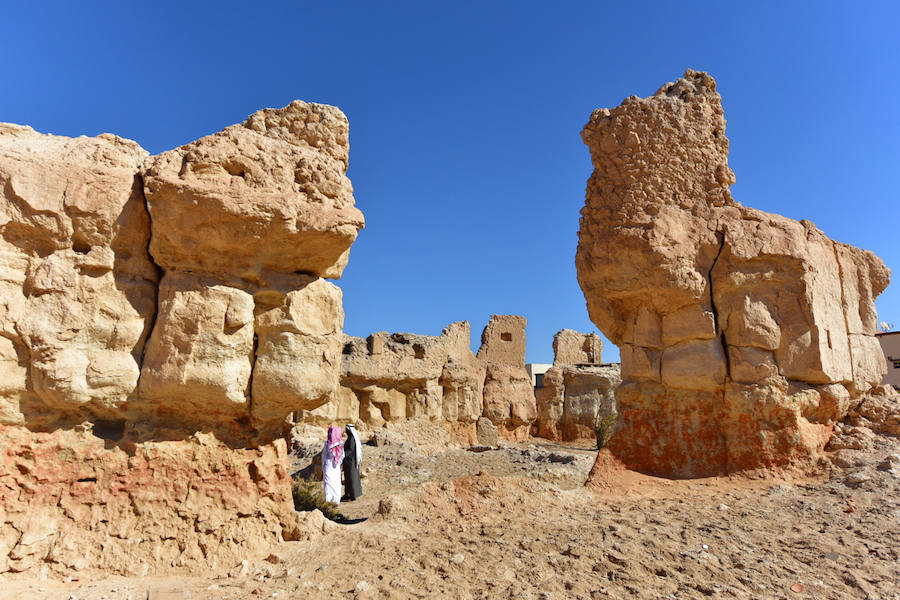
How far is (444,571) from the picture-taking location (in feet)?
10.6

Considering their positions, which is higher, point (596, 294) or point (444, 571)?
point (596, 294)

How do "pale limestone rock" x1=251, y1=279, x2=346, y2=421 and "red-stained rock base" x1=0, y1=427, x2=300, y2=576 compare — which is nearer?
"red-stained rock base" x1=0, y1=427, x2=300, y2=576

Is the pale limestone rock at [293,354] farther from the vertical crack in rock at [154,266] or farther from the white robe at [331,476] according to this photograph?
the white robe at [331,476]

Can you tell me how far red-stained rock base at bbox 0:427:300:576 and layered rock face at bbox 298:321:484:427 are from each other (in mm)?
7011

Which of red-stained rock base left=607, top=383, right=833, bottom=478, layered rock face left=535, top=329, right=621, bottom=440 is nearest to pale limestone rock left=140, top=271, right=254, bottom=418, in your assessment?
red-stained rock base left=607, top=383, right=833, bottom=478

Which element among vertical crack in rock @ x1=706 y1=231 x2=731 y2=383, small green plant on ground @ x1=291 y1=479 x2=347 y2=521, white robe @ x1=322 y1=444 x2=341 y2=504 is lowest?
small green plant on ground @ x1=291 y1=479 x2=347 y2=521

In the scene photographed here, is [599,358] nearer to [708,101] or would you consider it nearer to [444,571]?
[708,101]

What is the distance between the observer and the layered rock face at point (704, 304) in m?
5.30

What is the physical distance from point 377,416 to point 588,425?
665cm

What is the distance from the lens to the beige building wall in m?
17.6

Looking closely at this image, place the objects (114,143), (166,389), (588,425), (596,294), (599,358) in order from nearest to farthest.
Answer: (166,389)
(114,143)
(596,294)
(588,425)
(599,358)

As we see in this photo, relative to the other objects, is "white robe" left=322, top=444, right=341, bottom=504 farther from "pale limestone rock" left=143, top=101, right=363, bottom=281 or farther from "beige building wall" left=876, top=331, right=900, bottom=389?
"beige building wall" left=876, top=331, right=900, bottom=389

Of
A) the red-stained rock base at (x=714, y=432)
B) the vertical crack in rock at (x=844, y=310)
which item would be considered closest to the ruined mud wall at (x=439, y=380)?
the red-stained rock base at (x=714, y=432)

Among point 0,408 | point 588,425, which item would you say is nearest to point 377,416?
point 588,425
